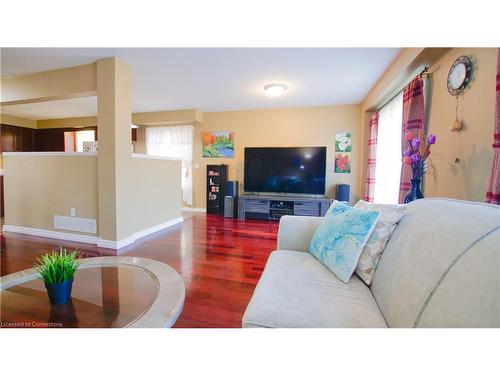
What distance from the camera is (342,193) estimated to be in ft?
13.0

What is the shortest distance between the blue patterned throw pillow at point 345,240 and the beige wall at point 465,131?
3.20 ft

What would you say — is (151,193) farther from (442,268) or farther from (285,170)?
(442,268)

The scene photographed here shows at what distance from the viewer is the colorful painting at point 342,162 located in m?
4.21

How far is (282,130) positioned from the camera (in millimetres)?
4477

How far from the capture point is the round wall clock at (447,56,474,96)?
5.06ft

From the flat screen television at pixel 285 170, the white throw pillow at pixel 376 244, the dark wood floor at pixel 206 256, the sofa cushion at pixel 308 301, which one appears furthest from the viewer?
the flat screen television at pixel 285 170

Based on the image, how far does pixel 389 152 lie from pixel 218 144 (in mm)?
3174

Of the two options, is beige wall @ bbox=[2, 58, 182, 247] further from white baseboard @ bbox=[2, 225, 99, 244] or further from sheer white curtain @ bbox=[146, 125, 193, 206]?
sheer white curtain @ bbox=[146, 125, 193, 206]

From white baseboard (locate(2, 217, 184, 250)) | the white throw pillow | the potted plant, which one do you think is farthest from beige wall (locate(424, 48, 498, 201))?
white baseboard (locate(2, 217, 184, 250))

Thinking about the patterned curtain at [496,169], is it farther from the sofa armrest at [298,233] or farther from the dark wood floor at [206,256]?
the dark wood floor at [206,256]

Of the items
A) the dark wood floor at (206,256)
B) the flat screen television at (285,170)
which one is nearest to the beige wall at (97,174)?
the dark wood floor at (206,256)

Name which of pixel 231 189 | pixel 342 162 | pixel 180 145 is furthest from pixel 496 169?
pixel 180 145
